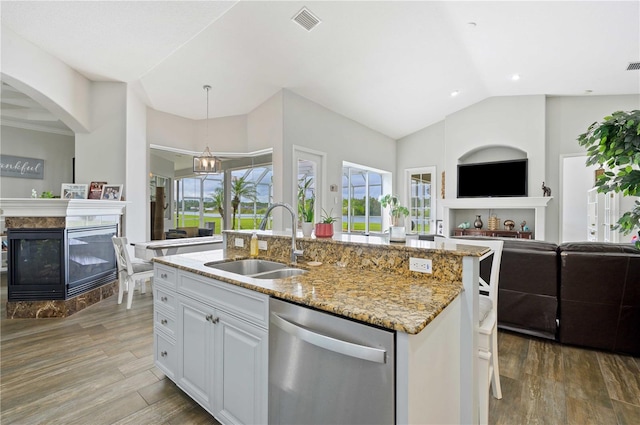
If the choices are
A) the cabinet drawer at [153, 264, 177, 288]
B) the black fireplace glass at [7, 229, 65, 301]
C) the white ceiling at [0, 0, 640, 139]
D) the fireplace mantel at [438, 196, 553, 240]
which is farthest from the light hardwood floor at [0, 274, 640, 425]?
the fireplace mantel at [438, 196, 553, 240]

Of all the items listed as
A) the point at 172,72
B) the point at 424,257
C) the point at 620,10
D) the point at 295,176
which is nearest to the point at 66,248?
the point at 172,72

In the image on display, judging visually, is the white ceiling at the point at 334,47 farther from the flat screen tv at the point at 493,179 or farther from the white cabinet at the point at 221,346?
the white cabinet at the point at 221,346

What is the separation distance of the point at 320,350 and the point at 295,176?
162 inches

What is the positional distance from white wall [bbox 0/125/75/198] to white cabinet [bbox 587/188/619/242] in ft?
32.2

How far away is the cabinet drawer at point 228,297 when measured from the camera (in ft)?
4.65

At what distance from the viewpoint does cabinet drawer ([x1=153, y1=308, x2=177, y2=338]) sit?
6.53 feet

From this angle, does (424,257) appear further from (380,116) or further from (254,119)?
(380,116)

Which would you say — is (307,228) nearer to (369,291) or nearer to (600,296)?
(369,291)

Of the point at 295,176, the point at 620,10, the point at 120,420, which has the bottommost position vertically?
the point at 120,420

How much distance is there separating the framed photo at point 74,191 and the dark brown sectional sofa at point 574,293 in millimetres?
5328

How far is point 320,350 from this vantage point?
1.18 metres

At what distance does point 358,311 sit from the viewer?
42.8 inches

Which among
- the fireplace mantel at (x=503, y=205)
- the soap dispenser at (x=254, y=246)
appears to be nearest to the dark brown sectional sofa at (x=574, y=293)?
the soap dispenser at (x=254, y=246)

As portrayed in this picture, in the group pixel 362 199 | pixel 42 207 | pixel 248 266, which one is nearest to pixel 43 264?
pixel 42 207
